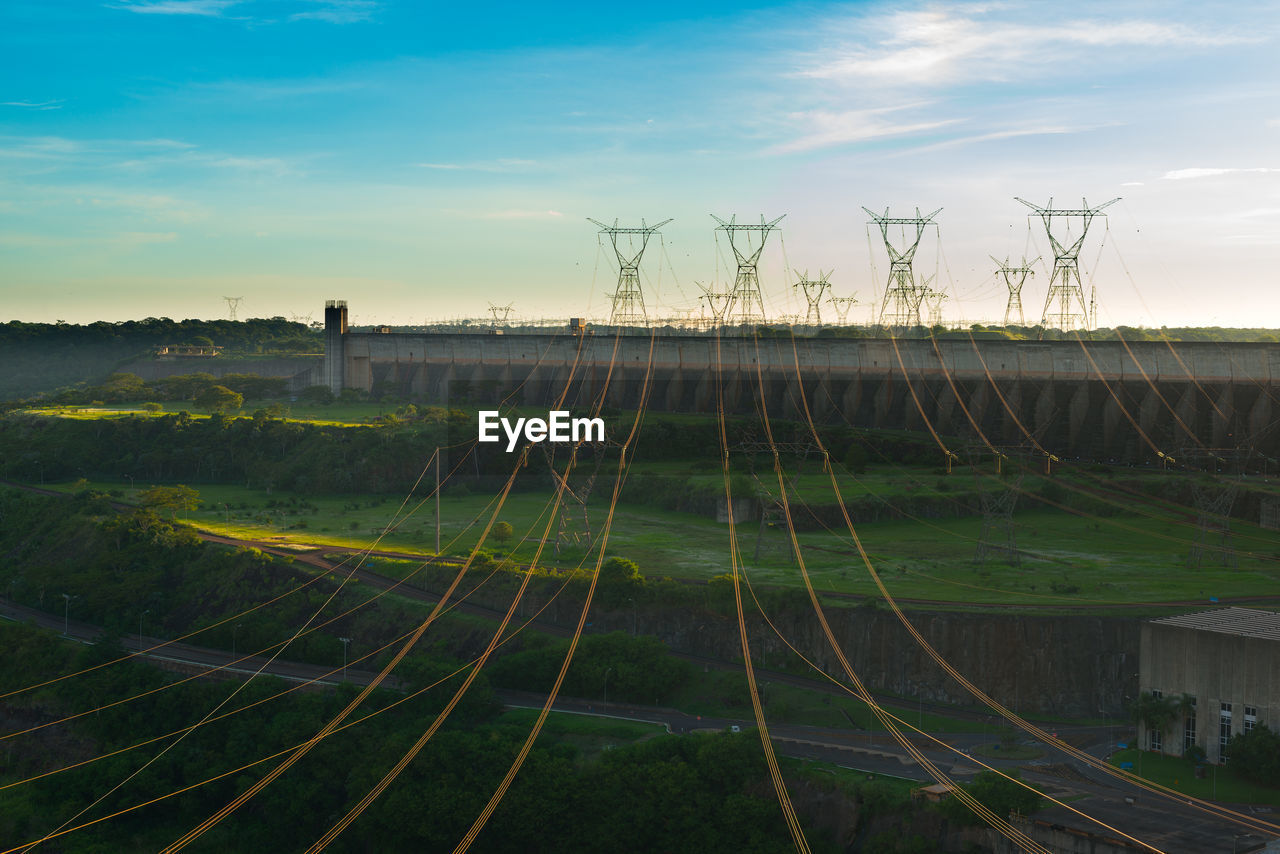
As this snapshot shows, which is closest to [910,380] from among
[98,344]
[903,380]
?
[903,380]

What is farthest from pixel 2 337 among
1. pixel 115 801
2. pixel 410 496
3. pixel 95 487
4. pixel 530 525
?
pixel 115 801

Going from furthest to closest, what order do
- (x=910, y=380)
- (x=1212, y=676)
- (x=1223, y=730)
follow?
1. (x=910, y=380)
2. (x=1212, y=676)
3. (x=1223, y=730)

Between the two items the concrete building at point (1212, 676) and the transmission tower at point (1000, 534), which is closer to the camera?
the concrete building at point (1212, 676)

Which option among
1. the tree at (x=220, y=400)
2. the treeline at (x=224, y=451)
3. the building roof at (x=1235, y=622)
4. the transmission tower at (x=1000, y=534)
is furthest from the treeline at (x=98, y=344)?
the building roof at (x=1235, y=622)

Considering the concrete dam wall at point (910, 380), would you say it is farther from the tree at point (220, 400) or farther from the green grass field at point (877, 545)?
the green grass field at point (877, 545)

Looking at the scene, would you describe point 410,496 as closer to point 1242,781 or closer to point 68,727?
point 68,727

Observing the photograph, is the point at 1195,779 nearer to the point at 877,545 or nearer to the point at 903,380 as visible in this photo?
the point at 877,545
